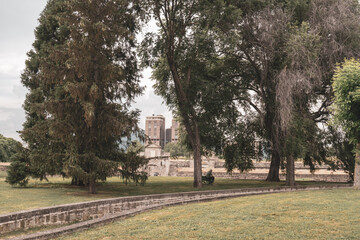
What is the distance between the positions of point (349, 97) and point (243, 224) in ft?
40.0

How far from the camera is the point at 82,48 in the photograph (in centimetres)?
1495

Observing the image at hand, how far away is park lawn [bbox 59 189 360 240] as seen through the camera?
22.1 ft

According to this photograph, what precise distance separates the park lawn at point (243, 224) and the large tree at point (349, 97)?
7898mm

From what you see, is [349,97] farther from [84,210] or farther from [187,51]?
[84,210]

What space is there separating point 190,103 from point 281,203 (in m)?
10.6

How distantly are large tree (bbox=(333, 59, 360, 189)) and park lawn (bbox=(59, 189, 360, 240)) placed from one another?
7898mm

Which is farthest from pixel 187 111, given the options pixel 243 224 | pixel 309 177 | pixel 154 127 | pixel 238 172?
pixel 154 127

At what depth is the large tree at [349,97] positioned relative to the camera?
1669 centimetres

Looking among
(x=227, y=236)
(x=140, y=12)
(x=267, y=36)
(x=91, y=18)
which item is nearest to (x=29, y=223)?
(x=227, y=236)

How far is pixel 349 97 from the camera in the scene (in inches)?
672

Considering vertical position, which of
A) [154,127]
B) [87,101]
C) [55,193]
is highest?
[154,127]

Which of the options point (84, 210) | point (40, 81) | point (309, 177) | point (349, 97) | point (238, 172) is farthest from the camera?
point (238, 172)

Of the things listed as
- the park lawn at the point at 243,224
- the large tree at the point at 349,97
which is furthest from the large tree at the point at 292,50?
the park lawn at the point at 243,224

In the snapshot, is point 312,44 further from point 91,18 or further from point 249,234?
point 249,234
